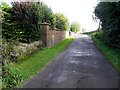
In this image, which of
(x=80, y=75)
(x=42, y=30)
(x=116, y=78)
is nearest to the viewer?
(x=116, y=78)

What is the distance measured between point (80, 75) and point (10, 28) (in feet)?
22.3

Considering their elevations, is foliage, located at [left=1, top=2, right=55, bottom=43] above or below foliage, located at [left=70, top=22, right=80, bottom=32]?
below

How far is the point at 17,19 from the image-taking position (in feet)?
27.1

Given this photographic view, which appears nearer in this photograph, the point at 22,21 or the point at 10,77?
the point at 10,77

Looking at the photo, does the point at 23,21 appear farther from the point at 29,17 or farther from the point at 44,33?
the point at 44,33

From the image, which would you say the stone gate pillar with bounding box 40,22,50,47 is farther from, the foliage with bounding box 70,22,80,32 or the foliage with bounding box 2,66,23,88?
the foliage with bounding box 70,22,80,32

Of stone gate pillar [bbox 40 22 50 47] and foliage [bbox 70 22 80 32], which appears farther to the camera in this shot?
foliage [bbox 70 22 80 32]

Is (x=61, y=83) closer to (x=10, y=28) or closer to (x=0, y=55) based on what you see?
(x=0, y=55)

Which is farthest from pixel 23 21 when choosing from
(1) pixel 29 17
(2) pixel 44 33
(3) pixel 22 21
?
(2) pixel 44 33

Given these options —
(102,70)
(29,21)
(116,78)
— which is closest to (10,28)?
(29,21)

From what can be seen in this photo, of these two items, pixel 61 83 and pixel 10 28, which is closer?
pixel 61 83

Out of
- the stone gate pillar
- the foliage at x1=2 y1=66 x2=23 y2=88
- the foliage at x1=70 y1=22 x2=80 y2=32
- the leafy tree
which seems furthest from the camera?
the foliage at x1=70 y1=22 x2=80 y2=32

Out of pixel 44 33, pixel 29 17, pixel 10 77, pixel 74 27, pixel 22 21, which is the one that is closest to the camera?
pixel 10 77

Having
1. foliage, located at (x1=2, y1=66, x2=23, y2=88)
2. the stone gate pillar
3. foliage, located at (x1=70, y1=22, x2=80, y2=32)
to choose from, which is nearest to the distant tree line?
the stone gate pillar
